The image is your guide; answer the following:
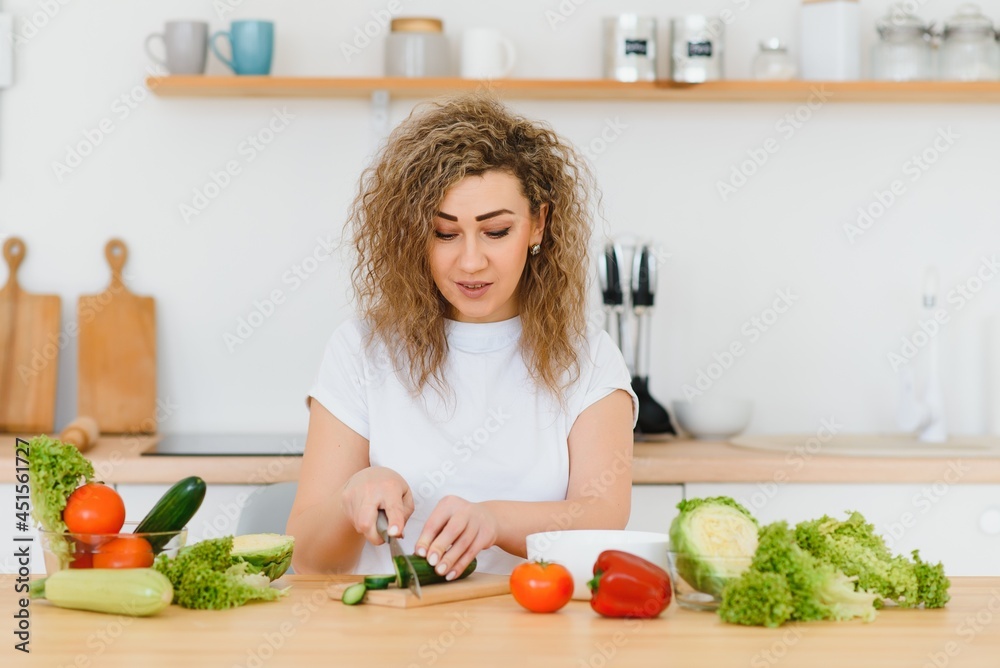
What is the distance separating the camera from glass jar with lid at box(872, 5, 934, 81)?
2.74 metres

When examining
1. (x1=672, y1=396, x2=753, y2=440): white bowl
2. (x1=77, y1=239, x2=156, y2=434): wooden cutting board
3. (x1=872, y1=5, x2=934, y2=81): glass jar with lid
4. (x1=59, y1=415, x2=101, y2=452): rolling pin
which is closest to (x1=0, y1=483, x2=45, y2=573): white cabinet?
(x1=59, y1=415, x2=101, y2=452): rolling pin

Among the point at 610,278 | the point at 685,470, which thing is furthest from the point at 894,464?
the point at 610,278

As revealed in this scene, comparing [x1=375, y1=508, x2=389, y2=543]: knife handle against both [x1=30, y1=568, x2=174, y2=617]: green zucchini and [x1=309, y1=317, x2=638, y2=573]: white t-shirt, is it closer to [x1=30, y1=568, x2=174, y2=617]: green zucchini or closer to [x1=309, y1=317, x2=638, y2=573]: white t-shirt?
[x1=30, y1=568, x2=174, y2=617]: green zucchini

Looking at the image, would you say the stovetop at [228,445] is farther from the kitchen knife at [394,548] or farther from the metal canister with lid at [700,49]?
the metal canister with lid at [700,49]

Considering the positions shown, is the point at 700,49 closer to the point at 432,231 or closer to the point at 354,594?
the point at 432,231

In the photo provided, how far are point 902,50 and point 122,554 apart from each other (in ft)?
7.42

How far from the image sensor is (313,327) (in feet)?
9.32

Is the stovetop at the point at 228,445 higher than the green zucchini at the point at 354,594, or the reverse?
the green zucchini at the point at 354,594

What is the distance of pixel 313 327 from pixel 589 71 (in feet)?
3.08

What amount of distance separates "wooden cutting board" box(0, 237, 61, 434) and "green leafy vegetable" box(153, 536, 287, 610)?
167cm

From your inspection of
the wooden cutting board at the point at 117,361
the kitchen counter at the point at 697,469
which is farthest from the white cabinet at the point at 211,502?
the wooden cutting board at the point at 117,361

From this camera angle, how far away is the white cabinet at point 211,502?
237 centimetres

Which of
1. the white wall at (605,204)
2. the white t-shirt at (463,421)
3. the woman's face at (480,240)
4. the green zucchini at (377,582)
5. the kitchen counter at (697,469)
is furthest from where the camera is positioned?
the white wall at (605,204)

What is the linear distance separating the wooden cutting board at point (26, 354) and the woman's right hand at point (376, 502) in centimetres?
158
